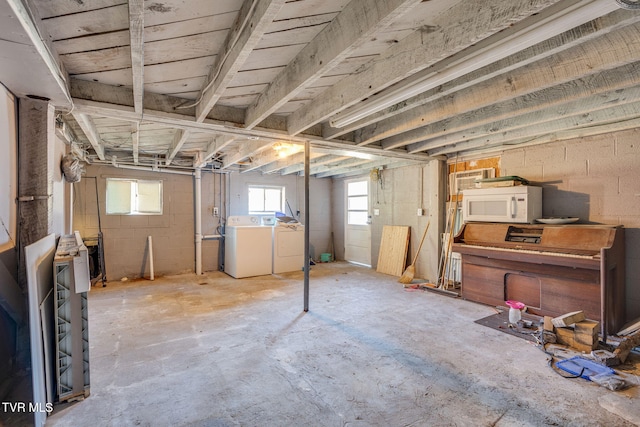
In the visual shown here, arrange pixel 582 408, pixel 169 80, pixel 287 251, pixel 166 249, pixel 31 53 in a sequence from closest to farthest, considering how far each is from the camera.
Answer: pixel 31 53, pixel 582 408, pixel 169 80, pixel 166 249, pixel 287 251

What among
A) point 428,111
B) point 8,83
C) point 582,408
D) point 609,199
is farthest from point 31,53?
point 609,199

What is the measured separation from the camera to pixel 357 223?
7066 millimetres

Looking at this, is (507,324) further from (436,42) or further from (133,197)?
(133,197)

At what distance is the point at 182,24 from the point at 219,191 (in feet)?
15.5

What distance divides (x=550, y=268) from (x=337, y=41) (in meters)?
3.28

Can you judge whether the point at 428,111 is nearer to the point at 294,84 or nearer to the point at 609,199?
the point at 294,84

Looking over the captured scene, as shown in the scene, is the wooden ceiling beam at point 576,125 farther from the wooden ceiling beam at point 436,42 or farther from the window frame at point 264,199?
the window frame at point 264,199

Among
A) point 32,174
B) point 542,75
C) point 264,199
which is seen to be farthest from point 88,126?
point 542,75

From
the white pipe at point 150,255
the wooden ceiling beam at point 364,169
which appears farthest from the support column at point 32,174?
the wooden ceiling beam at point 364,169

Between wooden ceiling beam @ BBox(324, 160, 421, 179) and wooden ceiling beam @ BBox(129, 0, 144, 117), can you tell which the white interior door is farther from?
wooden ceiling beam @ BBox(129, 0, 144, 117)

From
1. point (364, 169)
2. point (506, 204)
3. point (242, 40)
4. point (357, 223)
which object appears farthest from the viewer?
point (357, 223)

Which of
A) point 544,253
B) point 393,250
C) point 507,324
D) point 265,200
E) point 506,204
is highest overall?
point 265,200

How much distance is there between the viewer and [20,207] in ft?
6.95

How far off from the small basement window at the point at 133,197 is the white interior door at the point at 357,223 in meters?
4.05
